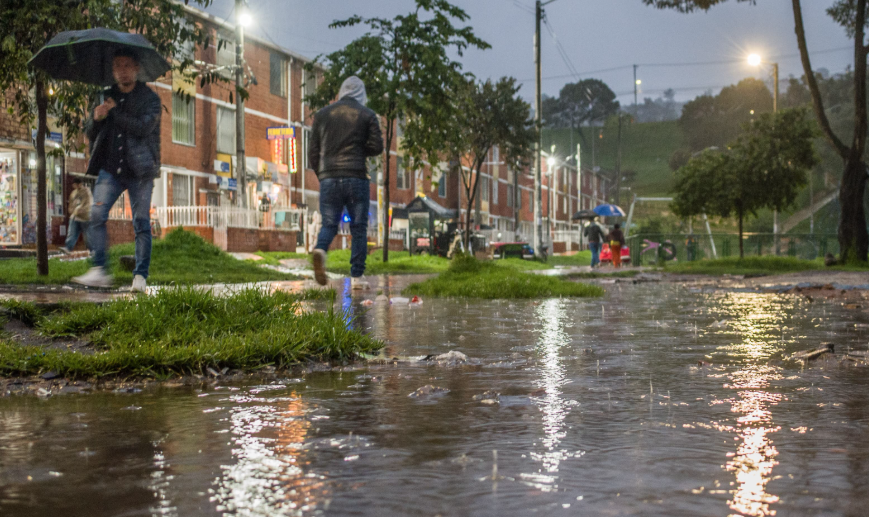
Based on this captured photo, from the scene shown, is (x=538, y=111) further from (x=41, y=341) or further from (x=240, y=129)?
(x=41, y=341)

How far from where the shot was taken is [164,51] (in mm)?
10328

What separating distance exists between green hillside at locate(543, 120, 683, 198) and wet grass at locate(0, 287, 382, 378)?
141 m

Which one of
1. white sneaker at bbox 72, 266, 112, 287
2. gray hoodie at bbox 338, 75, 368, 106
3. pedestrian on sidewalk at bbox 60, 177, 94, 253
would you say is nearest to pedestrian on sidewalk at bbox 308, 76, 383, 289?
gray hoodie at bbox 338, 75, 368, 106

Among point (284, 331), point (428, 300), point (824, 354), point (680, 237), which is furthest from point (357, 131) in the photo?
point (680, 237)

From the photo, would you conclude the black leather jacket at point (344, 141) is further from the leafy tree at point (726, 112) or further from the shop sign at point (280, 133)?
the leafy tree at point (726, 112)

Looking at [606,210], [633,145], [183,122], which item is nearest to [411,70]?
[183,122]

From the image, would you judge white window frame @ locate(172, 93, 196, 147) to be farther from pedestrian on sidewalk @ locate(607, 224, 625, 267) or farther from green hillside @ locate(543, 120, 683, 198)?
green hillside @ locate(543, 120, 683, 198)

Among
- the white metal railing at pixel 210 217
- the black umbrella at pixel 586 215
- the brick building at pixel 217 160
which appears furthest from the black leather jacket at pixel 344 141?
the black umbrella at pixel 586 215

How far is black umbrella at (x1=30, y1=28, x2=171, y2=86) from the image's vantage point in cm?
821

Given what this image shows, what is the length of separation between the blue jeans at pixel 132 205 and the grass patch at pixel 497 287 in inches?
137

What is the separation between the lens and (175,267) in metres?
13.7

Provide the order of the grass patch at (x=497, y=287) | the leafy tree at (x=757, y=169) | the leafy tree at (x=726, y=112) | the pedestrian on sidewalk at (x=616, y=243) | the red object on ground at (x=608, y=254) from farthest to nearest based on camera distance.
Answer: the leafy tree at (x=726, y=112), the red object on ground at (x=608, y=254), the pedestrian on sidewalk at (x=616, y=243), the leafy tree at (x=757, y=169), the grass patch at (x=497, y=287)

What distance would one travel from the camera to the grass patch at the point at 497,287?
1005 cm

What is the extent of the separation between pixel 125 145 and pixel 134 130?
165 millimetres
